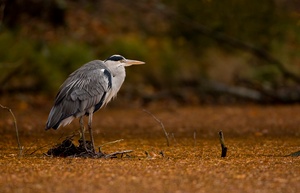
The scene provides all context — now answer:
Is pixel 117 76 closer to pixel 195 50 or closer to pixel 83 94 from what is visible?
pixel 83 94

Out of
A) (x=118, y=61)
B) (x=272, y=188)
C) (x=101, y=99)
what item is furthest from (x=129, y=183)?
(x=118, y=61)

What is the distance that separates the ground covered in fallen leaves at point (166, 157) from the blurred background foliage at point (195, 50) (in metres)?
0.92

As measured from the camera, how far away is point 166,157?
548cm

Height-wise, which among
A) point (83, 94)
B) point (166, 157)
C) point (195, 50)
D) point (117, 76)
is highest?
point (195, 50)

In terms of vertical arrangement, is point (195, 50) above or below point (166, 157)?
above

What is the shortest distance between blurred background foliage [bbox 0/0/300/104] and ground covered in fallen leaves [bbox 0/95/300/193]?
3.03 ft

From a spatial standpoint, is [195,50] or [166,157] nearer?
[166,157]

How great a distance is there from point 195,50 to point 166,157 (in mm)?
5861

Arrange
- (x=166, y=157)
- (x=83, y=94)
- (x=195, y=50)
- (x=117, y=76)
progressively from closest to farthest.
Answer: (x=166, y=157) → (x=83, y=94) → (x=117, y=76) → (x=195, y=50)

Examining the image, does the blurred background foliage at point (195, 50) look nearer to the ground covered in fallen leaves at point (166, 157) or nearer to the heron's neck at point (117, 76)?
the ground covered in fallen leaves at point (166, 157)

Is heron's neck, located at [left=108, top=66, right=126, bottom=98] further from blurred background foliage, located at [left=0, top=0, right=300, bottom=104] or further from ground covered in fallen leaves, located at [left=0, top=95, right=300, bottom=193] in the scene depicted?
blurred background foliage, located at [left=0, top=0, right=300, bottom=104]

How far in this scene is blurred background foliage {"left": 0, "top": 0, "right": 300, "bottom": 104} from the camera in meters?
10.1

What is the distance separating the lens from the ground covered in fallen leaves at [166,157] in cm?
423

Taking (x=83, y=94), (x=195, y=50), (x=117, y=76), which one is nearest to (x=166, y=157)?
(x=83, y=94)
